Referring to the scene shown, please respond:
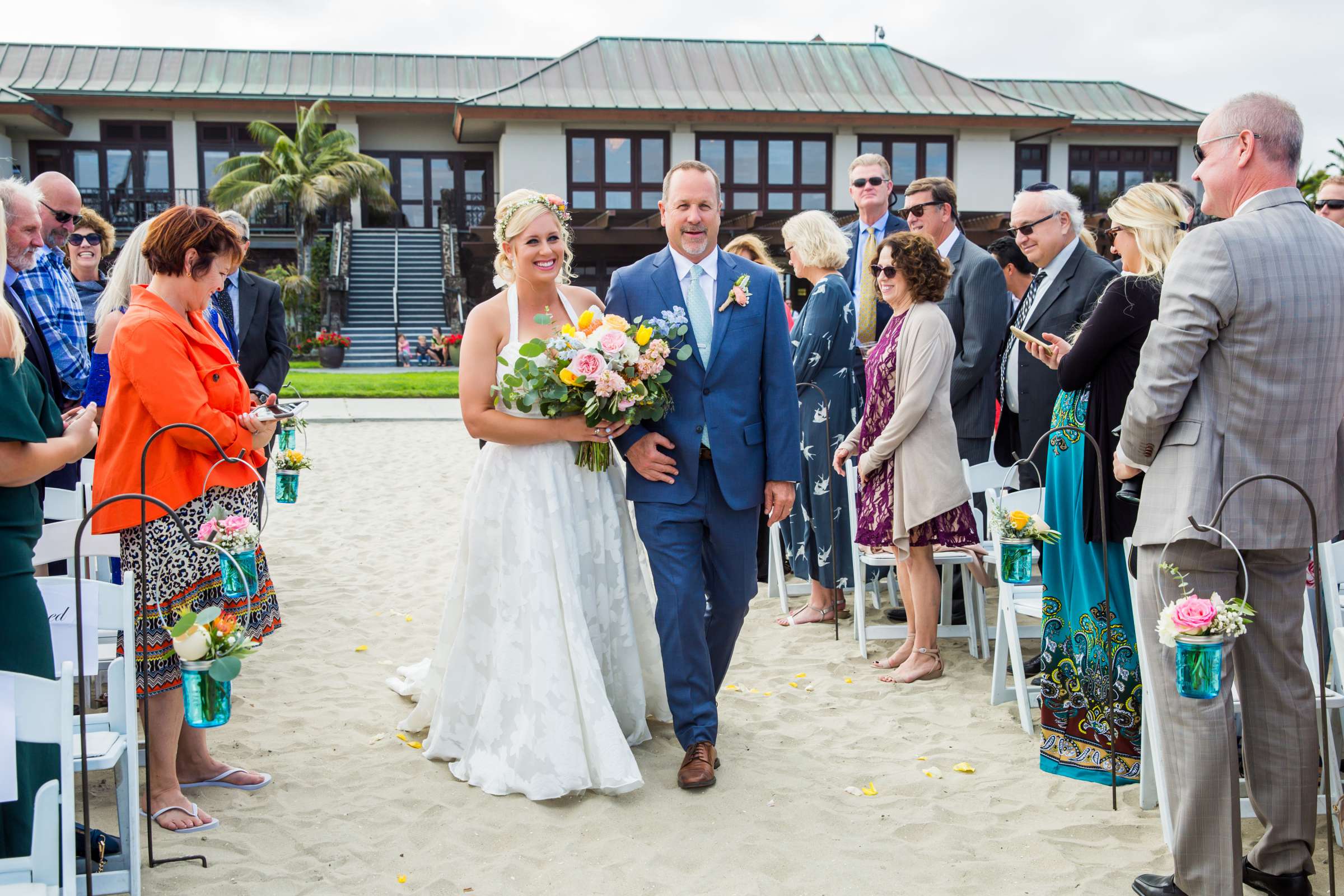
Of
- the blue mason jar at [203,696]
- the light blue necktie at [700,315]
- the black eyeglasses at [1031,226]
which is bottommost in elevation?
the blue mason jar at [203,696]

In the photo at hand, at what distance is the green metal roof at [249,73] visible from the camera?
3116 centimetres

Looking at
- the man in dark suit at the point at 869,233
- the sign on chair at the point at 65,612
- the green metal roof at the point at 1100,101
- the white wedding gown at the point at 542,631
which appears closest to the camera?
the sign on chair at the point at 65,612

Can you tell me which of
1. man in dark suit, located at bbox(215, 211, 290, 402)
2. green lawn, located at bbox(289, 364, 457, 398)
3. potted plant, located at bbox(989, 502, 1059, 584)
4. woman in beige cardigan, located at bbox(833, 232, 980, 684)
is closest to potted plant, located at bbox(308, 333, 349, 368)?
green lawn, located at bbox(289, 364, 457, 398)

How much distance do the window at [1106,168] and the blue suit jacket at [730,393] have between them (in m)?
31.9

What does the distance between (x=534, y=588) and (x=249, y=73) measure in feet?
111

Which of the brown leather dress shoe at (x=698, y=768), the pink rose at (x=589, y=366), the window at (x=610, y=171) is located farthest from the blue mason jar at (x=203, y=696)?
the window at (x=610, y=171)

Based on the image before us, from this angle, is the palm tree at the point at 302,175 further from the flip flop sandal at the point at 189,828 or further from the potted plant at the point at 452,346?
the flip flop sandal at the point at 189,828

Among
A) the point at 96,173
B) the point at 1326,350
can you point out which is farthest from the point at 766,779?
the point at 96,173

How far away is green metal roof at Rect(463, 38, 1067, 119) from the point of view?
98.1 ft

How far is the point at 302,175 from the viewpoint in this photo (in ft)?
96.3

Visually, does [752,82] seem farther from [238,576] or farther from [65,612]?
[65,612]

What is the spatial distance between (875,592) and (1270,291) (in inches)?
Result: 164

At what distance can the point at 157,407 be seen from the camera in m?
3.81

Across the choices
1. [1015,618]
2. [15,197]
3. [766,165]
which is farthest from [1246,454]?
[766,165]
